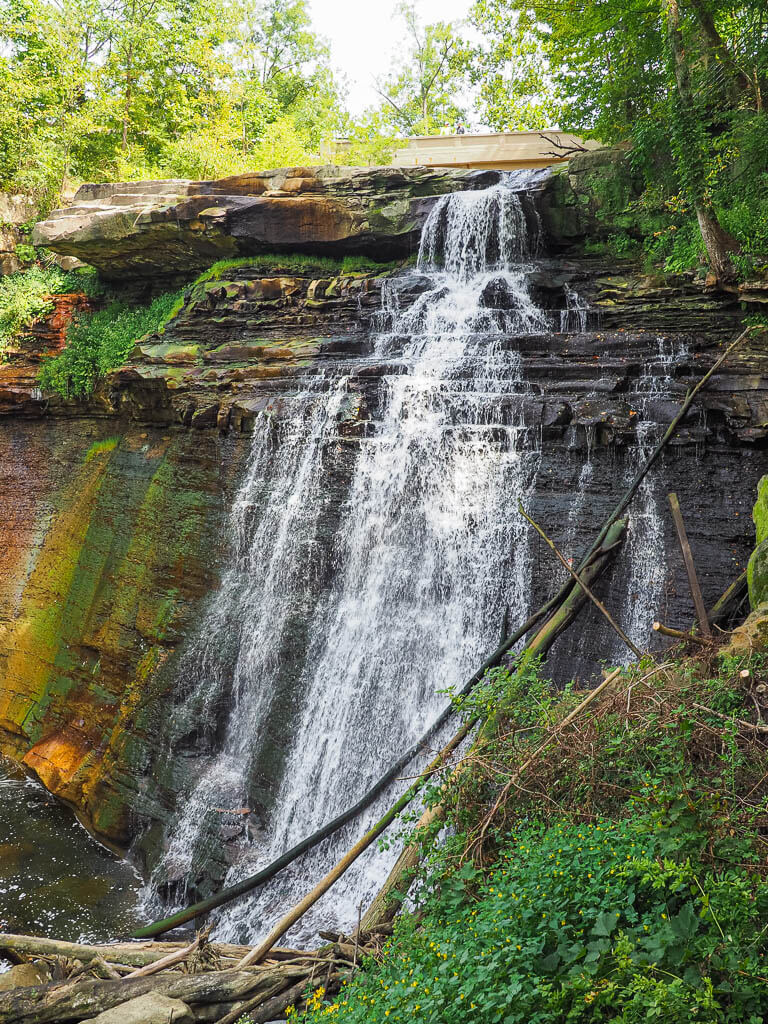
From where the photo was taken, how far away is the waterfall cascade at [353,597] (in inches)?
311

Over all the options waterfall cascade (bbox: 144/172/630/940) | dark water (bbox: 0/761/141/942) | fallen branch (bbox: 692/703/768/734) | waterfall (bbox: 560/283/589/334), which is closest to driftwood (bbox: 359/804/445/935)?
fallen branch (bbox: 692/703/768/734)

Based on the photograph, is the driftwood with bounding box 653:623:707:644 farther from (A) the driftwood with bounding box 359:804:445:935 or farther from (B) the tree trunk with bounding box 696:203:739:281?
(B) the tree trunk with bounding box 696:203:739:281

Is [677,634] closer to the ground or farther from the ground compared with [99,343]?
closer to the ground

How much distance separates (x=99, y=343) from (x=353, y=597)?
9241mm

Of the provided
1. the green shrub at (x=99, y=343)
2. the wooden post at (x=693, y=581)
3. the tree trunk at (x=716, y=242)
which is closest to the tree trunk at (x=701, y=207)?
the tree trunk at (x=716, y=242)

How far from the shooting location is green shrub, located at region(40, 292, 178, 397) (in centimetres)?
1380

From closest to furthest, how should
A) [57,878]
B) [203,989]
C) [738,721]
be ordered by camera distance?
1. [738,721]
2. [203,989]
3. [57,878]

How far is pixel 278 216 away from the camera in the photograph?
14234 millimetres

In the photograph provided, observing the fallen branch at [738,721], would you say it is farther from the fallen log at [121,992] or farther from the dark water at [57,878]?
the dark water at [57,878]

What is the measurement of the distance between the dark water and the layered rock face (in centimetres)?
38

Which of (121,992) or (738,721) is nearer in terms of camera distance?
(738,721)

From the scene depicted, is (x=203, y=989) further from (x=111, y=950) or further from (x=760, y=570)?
(x=760, y=570)

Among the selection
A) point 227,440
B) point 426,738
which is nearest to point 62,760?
point 227,440

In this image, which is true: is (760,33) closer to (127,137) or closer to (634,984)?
(634,984)
